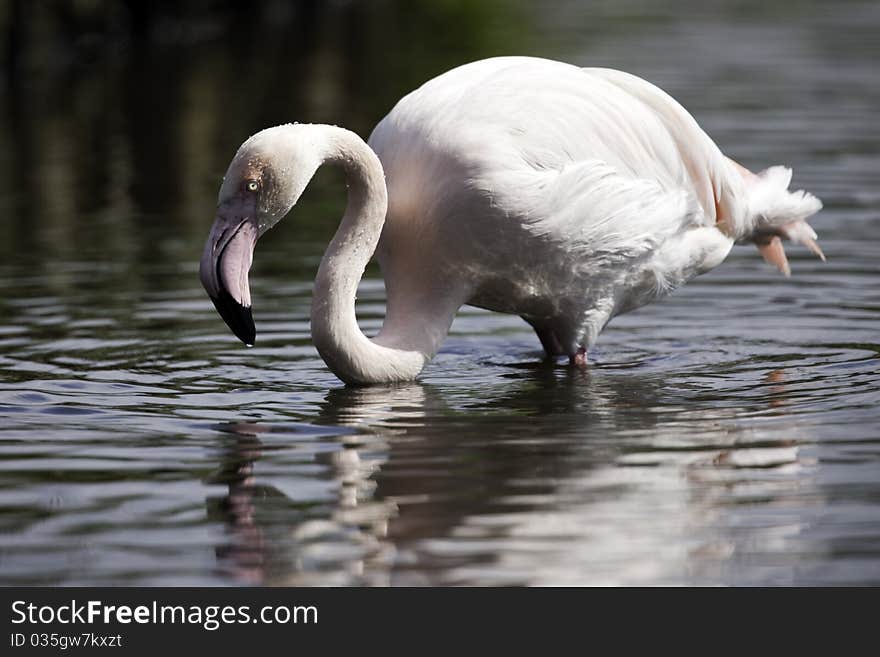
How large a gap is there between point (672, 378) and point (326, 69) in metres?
15.3

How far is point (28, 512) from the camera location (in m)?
5.62

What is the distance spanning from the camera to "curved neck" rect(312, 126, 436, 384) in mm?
7035

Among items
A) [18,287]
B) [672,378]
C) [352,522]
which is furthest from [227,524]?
[18,287]

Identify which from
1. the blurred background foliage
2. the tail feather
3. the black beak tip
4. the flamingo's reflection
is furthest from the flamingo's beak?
the blurred background foliage

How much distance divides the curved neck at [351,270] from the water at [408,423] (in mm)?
141

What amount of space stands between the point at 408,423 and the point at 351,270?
0.77m

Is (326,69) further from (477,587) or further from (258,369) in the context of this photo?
(477,587)

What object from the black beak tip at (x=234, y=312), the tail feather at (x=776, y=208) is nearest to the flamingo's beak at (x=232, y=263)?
the black beak tip at (x=234, y=312)

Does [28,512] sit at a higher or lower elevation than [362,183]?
lower

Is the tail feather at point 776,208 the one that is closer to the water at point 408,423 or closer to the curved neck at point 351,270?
the water at point 408,423

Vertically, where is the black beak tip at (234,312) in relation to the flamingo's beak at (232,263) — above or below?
below

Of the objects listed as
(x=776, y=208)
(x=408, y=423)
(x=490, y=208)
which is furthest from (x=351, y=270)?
(x=776, y=208)

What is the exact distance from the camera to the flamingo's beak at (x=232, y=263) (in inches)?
261

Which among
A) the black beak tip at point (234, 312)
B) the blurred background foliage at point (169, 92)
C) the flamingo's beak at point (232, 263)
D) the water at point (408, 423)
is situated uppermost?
the flamingo's beak at point (232, 263)
